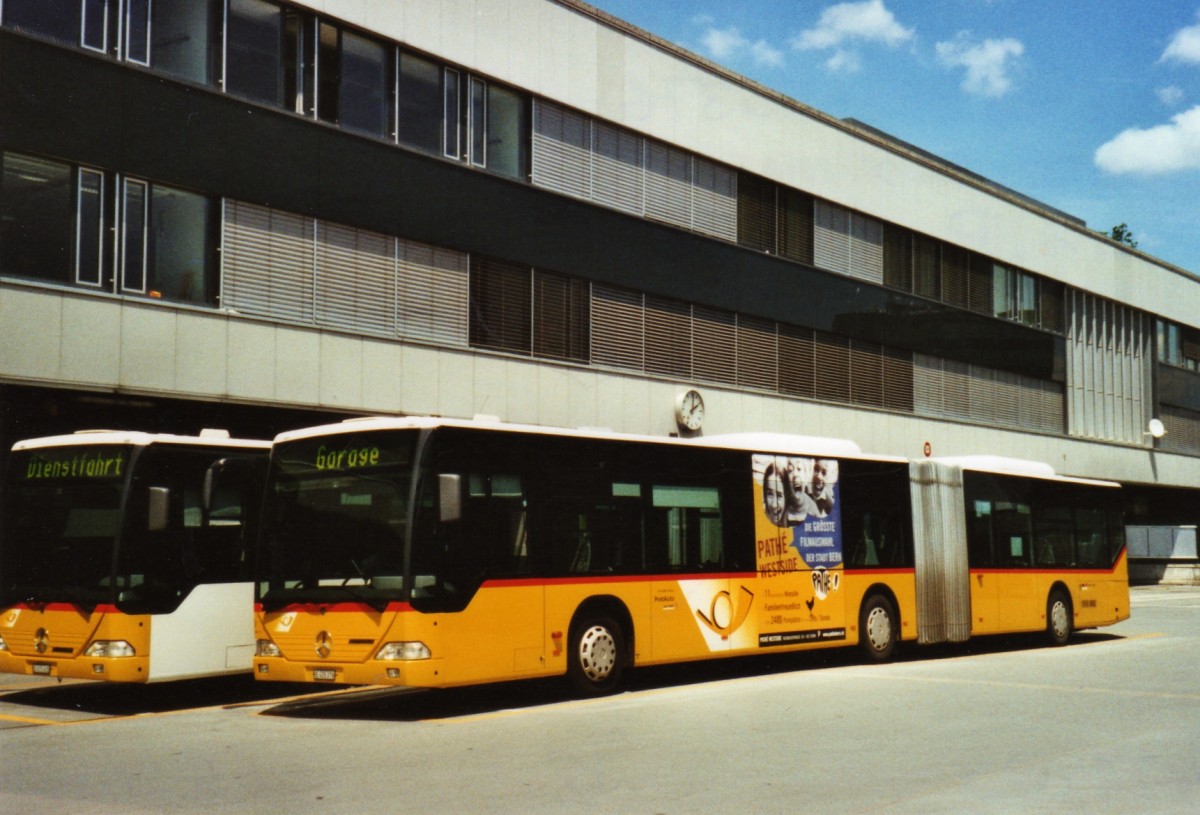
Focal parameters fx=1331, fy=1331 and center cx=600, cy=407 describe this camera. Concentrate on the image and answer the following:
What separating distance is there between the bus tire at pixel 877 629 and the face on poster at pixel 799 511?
1060 millimetres

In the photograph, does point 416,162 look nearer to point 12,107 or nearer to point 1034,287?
point 12,107

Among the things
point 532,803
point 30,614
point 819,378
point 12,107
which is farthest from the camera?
point 819,378

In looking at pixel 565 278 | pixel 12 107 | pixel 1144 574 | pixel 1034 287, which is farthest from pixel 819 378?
pixel 1144 574

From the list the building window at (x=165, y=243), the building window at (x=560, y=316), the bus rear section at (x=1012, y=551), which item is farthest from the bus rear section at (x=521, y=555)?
the building window at (x=560, y=316)

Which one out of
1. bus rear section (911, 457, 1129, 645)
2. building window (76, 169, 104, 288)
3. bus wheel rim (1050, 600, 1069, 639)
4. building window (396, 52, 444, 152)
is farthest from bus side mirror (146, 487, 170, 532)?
bus wheel rim (1050, 600, 1069, 639)

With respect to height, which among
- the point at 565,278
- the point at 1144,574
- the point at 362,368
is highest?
the point at 565,278

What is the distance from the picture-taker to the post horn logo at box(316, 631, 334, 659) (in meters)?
12.9

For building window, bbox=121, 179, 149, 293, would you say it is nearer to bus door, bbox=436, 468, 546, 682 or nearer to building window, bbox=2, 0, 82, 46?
building window, bbox=2, 0, 82, 46

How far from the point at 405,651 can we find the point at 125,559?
3.55 meters

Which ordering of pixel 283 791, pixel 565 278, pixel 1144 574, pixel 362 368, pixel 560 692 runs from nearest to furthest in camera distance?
pixel 283 791, pixel 560 692, pixel 362 368, pixel 565 278, pixel 1144 574

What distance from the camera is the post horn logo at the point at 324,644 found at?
12.9m

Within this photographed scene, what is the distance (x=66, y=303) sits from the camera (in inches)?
713

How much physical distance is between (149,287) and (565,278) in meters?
9.45

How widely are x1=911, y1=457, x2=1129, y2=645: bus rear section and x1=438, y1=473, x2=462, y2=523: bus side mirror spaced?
393 inches
